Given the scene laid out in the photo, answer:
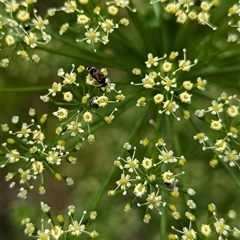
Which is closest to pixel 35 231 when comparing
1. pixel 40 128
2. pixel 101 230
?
pixel 40 128

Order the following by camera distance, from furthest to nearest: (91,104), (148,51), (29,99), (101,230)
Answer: (29,99) → (101,230) → (148,51) → (91,104)

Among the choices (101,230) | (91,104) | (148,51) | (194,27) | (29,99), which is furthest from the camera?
(29,99)

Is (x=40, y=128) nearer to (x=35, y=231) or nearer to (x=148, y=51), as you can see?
(x=35, y=231)

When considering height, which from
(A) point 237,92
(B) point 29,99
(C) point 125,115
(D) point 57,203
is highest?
(A) point 237,92

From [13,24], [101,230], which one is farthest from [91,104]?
[101,230]

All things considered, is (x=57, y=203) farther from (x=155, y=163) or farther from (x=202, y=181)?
(x=155, y=163)

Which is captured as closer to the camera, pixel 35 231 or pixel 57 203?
pixel 35 231

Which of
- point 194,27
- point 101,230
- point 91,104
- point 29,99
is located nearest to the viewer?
point 91,104

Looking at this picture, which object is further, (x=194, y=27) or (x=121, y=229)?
(x=121, y=229)

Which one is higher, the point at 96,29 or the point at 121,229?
the point at 96,29
